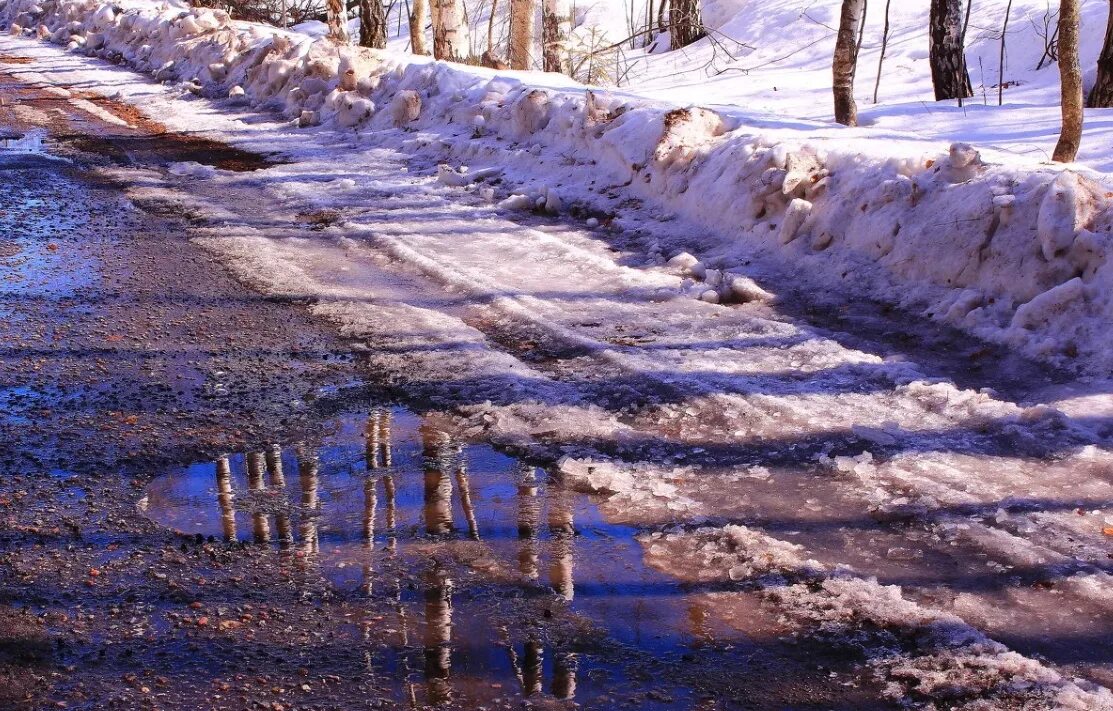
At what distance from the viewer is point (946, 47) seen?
10.7 metres

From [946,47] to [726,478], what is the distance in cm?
877

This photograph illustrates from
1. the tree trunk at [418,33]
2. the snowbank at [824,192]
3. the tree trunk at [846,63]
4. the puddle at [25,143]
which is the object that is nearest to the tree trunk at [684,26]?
the tree trunk at [418,33]

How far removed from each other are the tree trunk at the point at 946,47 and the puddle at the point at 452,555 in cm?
877

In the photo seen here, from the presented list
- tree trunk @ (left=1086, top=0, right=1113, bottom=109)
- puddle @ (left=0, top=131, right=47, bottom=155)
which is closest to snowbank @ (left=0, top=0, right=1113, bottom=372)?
puddle @ (left=0, top=131, right=47, bottom=155)

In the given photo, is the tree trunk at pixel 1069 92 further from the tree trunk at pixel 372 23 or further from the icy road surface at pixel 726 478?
the tree trunk at pixel 372 23

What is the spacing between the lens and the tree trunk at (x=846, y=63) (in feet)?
26.5

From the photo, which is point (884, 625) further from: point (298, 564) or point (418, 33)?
point (418, 33)

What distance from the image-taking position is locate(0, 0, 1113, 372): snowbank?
185 inches

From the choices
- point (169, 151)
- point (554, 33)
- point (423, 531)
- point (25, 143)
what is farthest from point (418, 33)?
point (423, 531)

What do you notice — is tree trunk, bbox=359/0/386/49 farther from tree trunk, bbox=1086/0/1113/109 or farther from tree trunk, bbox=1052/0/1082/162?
tree trunk, bbox=1052/0/1082/162

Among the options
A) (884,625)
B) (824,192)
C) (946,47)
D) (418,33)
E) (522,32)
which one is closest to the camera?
(884,625)

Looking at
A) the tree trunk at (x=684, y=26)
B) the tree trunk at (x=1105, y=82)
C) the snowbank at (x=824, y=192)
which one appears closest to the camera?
the snowbank at (x=824, y=192)

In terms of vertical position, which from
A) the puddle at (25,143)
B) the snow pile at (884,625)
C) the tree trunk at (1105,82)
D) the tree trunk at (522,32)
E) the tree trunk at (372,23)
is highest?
the tree trunk at (372,23)

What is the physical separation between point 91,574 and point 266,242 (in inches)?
159
